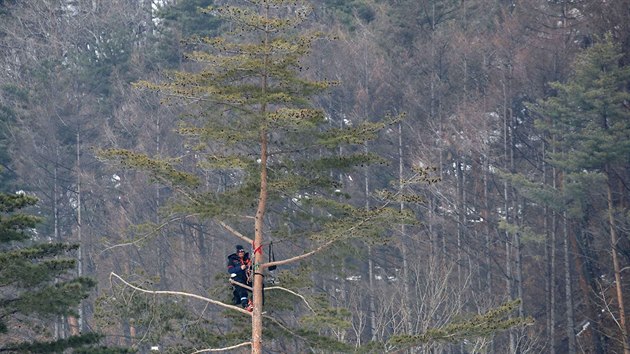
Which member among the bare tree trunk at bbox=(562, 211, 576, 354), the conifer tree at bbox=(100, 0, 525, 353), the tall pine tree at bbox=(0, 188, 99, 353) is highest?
the conifer tree at bbox=(100, 0, 525, 353)

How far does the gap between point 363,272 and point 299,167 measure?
22.7m

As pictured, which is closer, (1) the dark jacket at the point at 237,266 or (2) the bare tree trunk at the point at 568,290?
(1) the dark jacket at the point at 237,266

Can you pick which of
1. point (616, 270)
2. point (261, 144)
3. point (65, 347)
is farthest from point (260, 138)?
point (616, 270)

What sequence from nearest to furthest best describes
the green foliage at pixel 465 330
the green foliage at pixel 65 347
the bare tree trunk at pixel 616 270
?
1. the green foliage at pixel 465 330
2. the green foliage at pixel 65 347
3. the bare tree trunk at pixel 616 270

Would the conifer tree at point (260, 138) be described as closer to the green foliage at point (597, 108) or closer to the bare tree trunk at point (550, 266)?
the green foliage at point (597, 108)

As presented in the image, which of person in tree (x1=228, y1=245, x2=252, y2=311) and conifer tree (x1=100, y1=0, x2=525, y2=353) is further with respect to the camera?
person in tree (x1=228, y1=245, x2=252, y2=311)

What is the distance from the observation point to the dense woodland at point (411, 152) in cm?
3441

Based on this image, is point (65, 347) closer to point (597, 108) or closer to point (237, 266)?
point (237, 266)

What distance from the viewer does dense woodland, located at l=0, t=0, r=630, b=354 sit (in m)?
34.4

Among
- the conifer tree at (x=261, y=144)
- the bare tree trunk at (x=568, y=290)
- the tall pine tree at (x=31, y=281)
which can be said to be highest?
the conifer tree at (x=261, y=144)

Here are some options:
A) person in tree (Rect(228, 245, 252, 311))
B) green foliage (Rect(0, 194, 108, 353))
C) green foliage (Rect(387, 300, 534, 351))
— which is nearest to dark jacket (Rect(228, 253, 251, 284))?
person in tree (Rect(228, 245, 252, 311))

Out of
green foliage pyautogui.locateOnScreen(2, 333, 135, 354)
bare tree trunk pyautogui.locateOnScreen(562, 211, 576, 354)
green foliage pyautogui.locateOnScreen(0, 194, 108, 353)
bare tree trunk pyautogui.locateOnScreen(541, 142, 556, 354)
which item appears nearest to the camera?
green foliage pyautogui.locateOnScreen(0, 194, 108, 353)

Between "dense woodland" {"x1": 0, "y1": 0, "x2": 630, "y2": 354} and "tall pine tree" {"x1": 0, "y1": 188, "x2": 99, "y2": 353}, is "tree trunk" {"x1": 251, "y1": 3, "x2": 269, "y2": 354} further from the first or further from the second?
"dense woodland" {"x1": 0, "y1": 0, "x2": 630, "y2": 354}

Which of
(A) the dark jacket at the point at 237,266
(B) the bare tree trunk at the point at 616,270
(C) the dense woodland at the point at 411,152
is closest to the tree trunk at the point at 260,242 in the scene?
(A) the dark jacket at the point at 237,266
